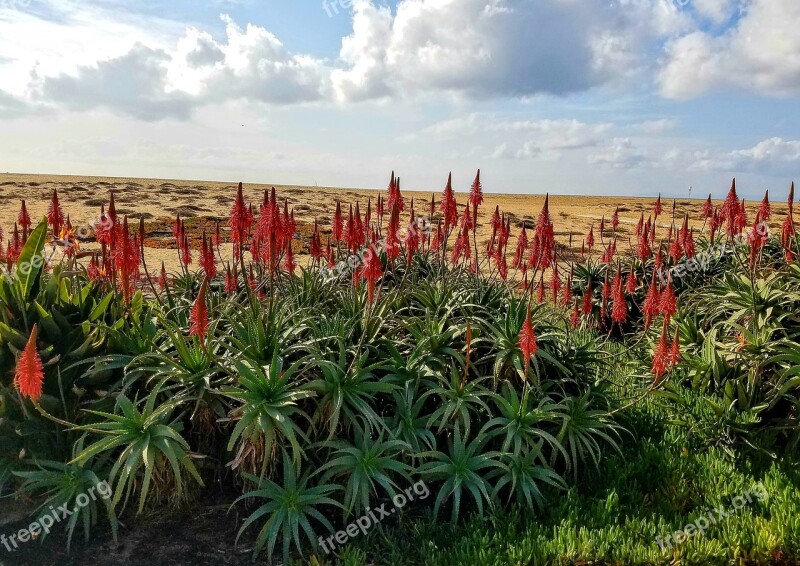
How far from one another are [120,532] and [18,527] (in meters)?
0.73

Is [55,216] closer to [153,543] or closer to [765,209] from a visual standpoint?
[153,543]

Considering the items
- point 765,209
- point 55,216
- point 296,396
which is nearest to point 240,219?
point 296,396

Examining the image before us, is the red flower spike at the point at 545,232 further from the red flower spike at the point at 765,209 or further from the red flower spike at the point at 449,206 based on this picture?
the red flower spike at the point at 765,209

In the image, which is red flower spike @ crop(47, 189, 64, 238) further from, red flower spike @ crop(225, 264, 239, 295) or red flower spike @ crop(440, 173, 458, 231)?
red flower spike @ crop(440, 173, 458, 231)

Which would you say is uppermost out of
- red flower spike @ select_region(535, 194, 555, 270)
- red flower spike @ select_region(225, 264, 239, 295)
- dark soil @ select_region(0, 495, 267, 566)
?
red flower spike @ select_region(535, 194, 555, 270)

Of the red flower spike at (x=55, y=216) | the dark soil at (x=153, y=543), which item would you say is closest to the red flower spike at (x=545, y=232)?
the dark soil at (x=153, y=543)

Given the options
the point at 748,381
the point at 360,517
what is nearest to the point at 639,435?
the point at 748,381

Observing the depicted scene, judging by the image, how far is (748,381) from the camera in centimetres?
596

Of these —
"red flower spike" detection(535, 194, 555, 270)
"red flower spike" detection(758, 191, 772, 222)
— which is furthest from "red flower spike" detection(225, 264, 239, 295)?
"red flower spike" detection(758, 191, 772, 222)

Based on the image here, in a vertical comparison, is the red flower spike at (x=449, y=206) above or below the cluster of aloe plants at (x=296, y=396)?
above

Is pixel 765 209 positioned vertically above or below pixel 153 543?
above

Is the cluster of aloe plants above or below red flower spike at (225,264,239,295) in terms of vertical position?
below

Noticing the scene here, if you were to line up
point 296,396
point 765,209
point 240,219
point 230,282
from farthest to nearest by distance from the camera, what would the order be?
point 765,209 → point 230,282 → point 240,219 → point 296,396

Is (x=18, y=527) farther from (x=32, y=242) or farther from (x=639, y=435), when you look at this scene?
(x=639, y=435)
